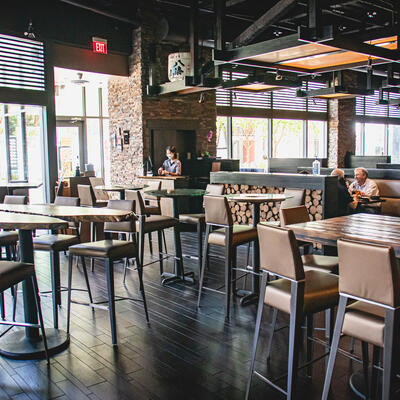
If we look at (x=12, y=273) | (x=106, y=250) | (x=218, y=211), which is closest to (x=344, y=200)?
(x=218, y=211)

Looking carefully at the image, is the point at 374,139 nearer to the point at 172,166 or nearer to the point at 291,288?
the point at 172,166

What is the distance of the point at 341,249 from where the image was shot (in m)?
2.18

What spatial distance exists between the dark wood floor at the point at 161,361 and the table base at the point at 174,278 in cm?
63

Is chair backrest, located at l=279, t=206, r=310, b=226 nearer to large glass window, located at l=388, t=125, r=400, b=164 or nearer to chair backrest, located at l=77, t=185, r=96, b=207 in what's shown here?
chair backrest, located at l=77, t=185, r=96, b=207

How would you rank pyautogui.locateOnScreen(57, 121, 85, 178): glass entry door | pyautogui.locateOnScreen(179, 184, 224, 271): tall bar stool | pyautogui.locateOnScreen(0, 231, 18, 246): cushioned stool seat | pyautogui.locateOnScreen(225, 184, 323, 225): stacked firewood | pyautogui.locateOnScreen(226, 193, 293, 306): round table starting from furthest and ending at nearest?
pyautogui.locateOnScreen(57, 121, 85, 178): glass entry door, pyautogui.locateOnScreen(225, 184, 323, 225): stacked firewood, pyautogui.locateOnScreen(179, 184, 224, 271): tall bar stool, pyautogui.locateOnScreen(226, 193, 293, 306): round table, pyautogui.locateOnScreen(0, 231, 18, 246): cushioned stool seat

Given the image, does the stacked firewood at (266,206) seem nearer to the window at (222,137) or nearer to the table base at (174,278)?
the table base at (174,278)

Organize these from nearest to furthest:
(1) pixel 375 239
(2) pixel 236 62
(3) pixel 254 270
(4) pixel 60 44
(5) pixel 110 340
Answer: (1) pixel 375 239 → (5) pixel 110 340 → (3) pixel 254 270 → (2) pixel 236 62 → (4) pixel 60 44

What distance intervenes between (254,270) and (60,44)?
6520 mm

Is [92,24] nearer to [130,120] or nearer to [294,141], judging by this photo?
[130,120]

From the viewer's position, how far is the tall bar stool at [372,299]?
2.00 metres

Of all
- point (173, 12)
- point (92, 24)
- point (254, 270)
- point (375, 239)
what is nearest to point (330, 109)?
point (173, 12)

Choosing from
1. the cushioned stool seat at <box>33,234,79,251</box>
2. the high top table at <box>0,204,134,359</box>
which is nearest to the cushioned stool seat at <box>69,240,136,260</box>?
the high top table at <box>0,204,134,359</box>

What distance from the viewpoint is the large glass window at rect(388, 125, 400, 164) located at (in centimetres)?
1748

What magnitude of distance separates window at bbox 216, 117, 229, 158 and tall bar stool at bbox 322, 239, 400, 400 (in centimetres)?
1016
